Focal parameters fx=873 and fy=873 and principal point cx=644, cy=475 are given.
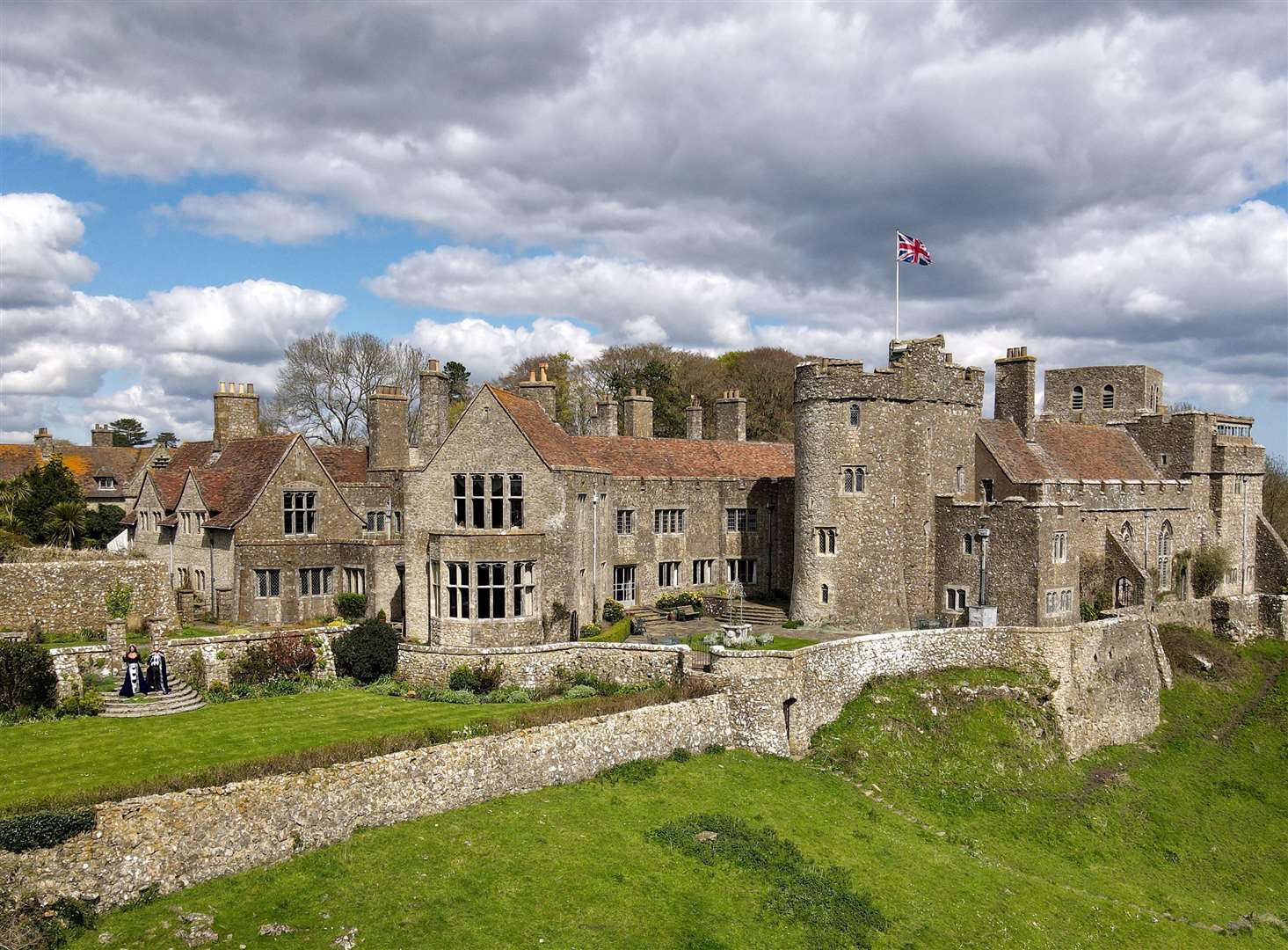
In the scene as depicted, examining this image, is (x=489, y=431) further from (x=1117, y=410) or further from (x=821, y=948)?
(x=1117, y=410)

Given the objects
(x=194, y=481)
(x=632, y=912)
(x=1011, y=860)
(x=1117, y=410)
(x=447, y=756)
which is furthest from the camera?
(x=1117, y=410)

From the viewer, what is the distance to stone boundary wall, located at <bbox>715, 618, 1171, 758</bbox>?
26547 millimetres

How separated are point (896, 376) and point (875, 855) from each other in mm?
20876

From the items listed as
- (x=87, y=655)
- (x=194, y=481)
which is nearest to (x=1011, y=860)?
(x=87, y=655)

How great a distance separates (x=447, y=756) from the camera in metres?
20.5

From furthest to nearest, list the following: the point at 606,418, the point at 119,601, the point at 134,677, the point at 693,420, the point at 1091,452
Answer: the point at 693,420, the point at 606,418, the point at 1091,452, the point at 119,601, the point at 134,677

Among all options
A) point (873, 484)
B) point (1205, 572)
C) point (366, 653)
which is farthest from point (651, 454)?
point (1205, 572)

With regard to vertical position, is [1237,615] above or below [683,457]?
below

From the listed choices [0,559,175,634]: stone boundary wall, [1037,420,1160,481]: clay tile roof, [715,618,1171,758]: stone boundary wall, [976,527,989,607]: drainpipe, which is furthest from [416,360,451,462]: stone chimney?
[1037,420,1160,481]: clay tile roof

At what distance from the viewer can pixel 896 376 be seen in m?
36.6

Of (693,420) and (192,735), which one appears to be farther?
(693,420)

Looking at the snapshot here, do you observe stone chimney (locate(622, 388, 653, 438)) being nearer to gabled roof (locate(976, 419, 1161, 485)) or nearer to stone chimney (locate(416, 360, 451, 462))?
stone chimney (locate(416, 360, 451, 462))

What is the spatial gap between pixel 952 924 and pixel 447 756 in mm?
11918

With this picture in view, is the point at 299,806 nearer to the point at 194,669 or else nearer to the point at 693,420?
the point at 194,669
